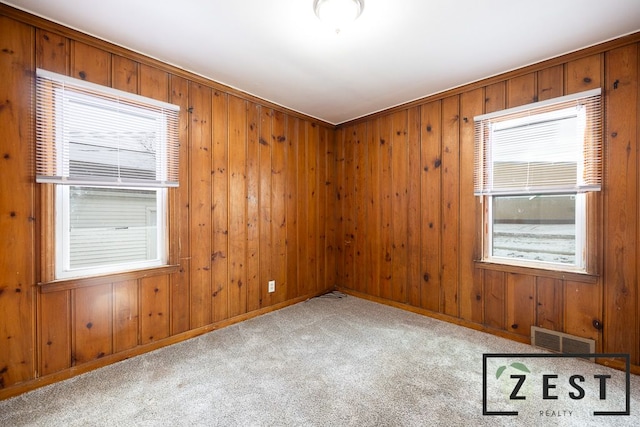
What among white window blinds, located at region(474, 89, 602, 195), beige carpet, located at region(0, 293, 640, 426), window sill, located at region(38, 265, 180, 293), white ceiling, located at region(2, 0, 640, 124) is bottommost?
beige carpet, located at region(0, 293, 640, 426)

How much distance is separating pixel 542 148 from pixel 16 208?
3.91 metres

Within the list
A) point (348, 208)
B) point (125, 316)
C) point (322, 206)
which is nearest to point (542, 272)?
point (348, 208)

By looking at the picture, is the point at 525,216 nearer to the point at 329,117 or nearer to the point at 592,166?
the point at 592,166

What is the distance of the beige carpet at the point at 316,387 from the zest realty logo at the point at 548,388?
0.01 metres

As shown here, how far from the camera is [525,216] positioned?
8.49ft

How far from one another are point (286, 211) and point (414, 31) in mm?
2234

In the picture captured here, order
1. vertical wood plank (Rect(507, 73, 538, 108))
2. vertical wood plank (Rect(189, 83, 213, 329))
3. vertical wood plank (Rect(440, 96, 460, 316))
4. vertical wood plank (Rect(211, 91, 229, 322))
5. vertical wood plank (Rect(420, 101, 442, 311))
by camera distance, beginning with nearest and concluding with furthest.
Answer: vertical wood plank (Rect(507, 73, 538, 108))
vertical wood plank (Rect(189, 83, 213, 329))
vertical wood plank (Rect(211, 91, 229, 322))
vertical wood plank (Rect(440, 96, 460, 316))
vertical wood plank (Rect(420, 101, 442, 311))

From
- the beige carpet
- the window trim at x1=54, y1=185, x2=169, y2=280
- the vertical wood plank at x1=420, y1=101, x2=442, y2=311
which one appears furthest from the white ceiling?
the beige carpet

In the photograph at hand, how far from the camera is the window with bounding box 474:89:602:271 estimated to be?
2238mm

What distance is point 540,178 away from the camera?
2430mm

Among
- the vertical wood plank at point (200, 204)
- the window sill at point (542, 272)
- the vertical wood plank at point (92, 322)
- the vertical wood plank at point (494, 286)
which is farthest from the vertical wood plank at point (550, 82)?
the vertical wood plank at point (92, 322)

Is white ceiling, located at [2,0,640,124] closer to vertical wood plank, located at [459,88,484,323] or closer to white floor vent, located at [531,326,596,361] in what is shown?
vertical wood plank, located at [459,88,484,323]

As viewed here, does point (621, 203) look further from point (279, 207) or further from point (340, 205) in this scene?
point (279, 207)

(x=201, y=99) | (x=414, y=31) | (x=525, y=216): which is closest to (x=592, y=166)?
(x=525, y=216)
